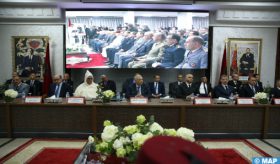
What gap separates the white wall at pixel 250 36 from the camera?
24.8 ft

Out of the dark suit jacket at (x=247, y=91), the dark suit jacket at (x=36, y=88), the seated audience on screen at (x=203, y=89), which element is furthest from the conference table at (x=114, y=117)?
the dark suit jacket at (x=36, y=88)

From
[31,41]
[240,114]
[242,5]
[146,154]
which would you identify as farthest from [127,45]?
[146,154]

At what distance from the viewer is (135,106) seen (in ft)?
14.5

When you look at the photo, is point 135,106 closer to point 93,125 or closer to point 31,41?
point 93,125

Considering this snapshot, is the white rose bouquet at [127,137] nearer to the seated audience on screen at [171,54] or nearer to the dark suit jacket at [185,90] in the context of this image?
the dark suit jacket at [185,90]

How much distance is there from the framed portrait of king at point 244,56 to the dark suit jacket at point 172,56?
1442mm

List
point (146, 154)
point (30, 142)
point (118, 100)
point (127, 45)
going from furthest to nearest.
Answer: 1. point (127, 45)
2. point (118, 100)
3. point (30, 142)
4. point (146, 154)

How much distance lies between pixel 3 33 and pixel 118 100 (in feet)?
15.5

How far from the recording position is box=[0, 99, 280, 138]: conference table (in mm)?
4441

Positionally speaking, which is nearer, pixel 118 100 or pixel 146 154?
pixel 146 154

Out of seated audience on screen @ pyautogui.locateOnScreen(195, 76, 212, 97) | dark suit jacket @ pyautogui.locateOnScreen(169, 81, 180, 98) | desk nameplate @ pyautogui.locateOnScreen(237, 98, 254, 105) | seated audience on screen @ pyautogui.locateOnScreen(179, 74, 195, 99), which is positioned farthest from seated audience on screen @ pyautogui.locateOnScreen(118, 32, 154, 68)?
desk nameplate @ pyautogui.locateOnScreen(237, 98, 254, 105)

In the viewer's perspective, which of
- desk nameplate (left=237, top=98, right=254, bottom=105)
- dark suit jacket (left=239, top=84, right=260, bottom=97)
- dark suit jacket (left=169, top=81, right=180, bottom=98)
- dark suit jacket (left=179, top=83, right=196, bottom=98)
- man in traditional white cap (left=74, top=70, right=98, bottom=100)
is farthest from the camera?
dark suit jacket (left=169, top=81, right=180, bottom=98)

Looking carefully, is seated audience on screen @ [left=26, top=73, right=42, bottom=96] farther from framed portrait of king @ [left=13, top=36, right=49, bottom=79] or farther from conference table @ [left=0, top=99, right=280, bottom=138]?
conference table @ [left=0, top=99, right=280, bottom=138]

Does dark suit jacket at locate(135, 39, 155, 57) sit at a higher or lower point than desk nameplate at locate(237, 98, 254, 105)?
higher
